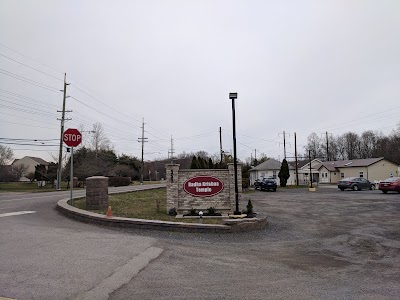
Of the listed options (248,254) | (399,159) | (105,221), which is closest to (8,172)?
(105,221)

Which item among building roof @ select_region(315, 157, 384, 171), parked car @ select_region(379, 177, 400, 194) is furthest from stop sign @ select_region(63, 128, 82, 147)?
building roof @ select_region(315, 157, 384, 171)

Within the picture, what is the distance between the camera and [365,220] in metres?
13.9

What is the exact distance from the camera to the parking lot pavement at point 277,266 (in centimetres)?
493

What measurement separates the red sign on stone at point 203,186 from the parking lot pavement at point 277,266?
9.17 feet

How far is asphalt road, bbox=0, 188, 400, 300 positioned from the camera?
4.86 meters

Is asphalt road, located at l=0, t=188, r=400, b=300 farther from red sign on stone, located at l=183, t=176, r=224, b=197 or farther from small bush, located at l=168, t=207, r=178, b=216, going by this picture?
red sign on stone, located at l=183, t=176, r=224, b=197

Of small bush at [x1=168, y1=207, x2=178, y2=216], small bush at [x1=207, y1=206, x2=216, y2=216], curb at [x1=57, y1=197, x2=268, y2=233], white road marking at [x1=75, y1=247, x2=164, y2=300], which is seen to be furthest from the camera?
small bush at [x1=207, y1=206, x2=216, y2=216]

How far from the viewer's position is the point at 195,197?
43.8 feet

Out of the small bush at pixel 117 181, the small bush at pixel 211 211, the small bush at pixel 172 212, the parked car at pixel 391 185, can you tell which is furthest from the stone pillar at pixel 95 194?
the small bush at pixel 117 181

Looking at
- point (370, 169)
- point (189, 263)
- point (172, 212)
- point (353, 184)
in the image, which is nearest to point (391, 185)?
point (353, 184)

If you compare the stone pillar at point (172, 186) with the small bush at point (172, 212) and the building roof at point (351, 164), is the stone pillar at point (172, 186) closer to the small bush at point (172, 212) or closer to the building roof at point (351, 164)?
the small bush at point (172, 212)

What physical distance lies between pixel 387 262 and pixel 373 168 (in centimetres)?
5913

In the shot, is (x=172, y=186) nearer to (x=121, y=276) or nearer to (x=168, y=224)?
(x=168, y=224)

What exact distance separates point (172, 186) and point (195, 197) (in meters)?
1.03
